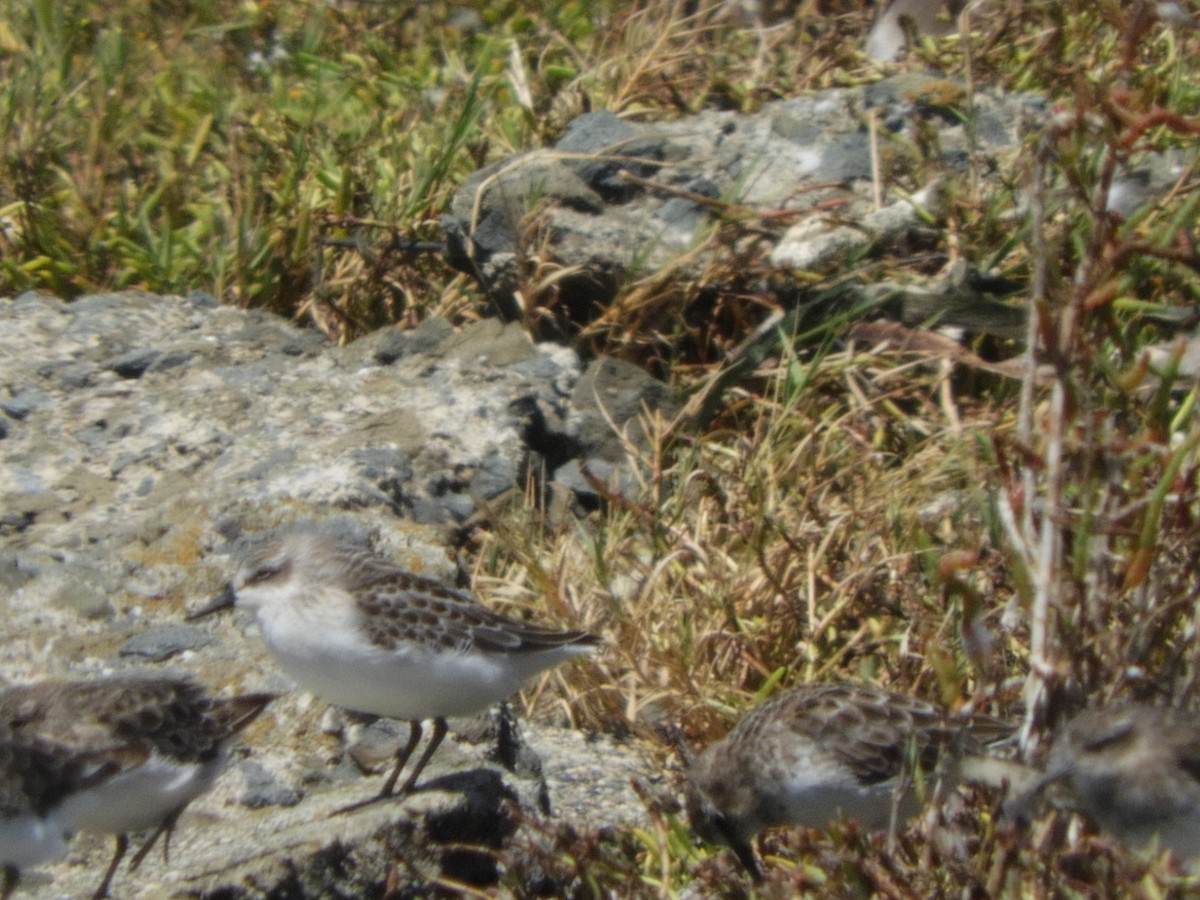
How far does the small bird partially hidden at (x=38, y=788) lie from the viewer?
3795mm

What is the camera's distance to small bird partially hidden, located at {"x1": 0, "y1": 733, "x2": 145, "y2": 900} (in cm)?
379

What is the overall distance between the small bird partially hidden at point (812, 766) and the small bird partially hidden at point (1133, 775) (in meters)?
0.88

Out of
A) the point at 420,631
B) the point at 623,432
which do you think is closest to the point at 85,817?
the point at 420,631

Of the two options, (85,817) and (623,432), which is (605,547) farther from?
(85,817)

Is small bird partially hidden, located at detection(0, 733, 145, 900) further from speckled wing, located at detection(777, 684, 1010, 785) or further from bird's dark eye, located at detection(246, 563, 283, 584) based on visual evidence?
speckled wing, located at detection(777, 684, 1010, 785)

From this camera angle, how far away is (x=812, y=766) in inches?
187

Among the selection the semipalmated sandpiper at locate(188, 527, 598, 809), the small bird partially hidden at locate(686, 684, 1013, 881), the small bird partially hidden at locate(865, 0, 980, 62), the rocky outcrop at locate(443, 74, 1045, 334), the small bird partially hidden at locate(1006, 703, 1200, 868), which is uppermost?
the small bird partially hidden at locate(865, 0, 980, 62)

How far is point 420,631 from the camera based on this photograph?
4.50 m

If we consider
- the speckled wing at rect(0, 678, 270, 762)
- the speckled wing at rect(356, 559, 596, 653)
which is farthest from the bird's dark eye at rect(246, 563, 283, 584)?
the speckled wing at rect(0, 678, 270, 762)

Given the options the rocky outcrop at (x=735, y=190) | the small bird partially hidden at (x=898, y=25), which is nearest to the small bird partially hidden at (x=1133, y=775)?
the rocky outcrop at (x=735, y=190)

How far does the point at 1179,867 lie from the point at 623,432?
342 centimetres

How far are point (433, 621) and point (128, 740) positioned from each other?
3.16 ft

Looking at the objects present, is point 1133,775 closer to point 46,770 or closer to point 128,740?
point 128,740

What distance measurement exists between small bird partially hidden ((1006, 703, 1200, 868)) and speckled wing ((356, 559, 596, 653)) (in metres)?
1.69
